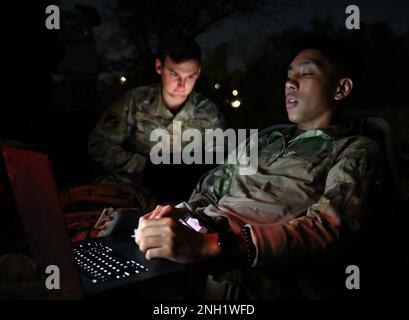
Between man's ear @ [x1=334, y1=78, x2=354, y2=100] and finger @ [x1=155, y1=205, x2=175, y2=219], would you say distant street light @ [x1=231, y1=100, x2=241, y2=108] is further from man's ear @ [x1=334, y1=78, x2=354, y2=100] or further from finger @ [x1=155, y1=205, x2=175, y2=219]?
finger @ [x1=155, y1=205, x2=175, y2=219]

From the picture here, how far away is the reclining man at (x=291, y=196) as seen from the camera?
1.75 metres

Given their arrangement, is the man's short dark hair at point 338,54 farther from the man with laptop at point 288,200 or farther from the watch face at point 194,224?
the watch face at point 194,224

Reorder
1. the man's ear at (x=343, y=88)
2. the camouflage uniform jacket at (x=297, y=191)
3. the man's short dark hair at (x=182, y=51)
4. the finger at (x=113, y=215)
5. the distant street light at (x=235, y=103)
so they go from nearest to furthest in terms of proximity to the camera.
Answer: the camouflage uniform jacket at (x=297, y=191), the finger at (x=113, y=215), the man's ear at (x=343, y=88), the man's short dark hair at (x=182, y=51), the distant street light at (x=235, y=103)

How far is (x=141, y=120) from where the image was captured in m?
3.97

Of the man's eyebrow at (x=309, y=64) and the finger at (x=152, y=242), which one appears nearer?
the finger at (x=152, y=242)

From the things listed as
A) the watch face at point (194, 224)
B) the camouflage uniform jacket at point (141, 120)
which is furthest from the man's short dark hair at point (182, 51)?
→ the watch face at point (194, 224)

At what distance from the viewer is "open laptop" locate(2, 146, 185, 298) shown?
4.28 feet

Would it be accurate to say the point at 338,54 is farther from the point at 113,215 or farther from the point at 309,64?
the point at 113,215

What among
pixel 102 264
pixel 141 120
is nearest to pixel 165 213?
pixel 102 264

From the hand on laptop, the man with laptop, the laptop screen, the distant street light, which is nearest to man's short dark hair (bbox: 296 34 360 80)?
the man with laptop

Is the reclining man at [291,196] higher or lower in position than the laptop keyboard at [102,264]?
higher

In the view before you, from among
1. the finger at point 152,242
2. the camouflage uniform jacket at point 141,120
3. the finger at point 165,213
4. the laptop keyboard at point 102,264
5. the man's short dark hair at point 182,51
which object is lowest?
the laptop keyboard at point 102,264

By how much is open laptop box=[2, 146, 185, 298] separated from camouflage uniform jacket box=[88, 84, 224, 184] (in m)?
2.04
